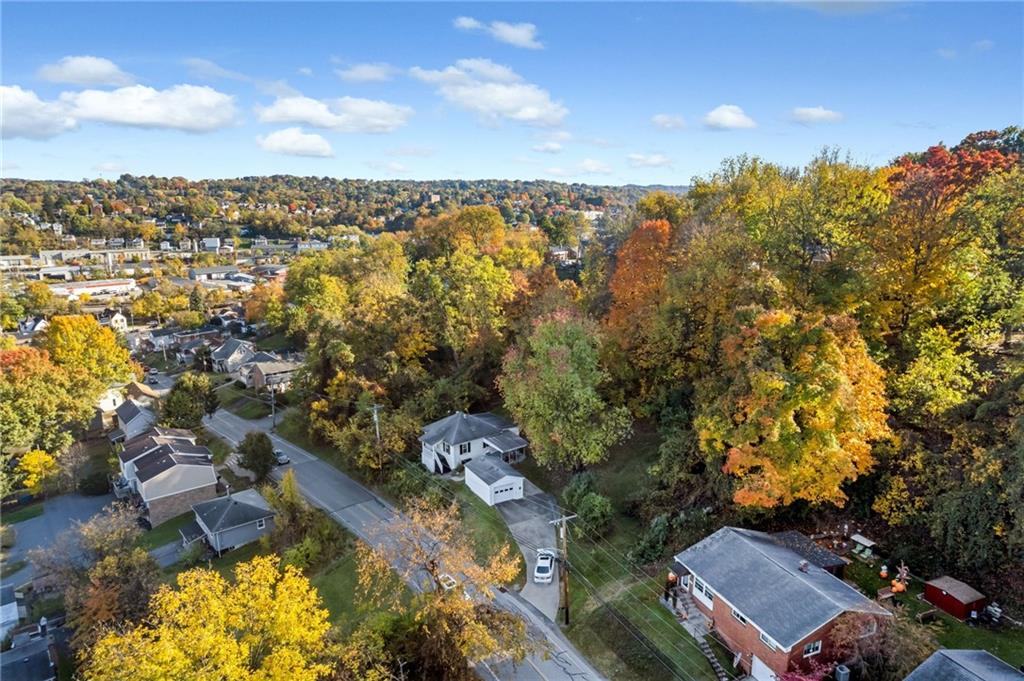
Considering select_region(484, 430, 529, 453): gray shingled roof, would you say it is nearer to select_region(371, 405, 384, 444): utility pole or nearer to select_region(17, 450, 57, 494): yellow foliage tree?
select_region(371, 405, 384, 444): utility pole

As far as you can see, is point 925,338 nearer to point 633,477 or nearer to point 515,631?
point 633,477

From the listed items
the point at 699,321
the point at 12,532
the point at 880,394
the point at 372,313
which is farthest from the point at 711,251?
the point at 12,532

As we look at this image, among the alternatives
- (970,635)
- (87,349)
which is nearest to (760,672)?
(970,635)

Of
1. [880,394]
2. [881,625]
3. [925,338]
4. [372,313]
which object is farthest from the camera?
[372,313]

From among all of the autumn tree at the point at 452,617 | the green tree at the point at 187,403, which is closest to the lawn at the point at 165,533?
the green tree at the point at 187,403

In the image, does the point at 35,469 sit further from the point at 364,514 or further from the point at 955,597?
the point at 955,597

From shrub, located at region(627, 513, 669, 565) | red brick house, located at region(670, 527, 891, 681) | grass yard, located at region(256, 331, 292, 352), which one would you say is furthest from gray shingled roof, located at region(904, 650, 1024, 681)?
grass yard, located at region(256, 331, 292, 352)
